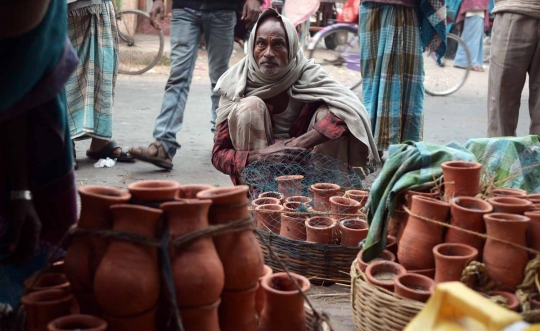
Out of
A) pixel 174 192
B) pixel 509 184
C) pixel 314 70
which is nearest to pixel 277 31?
pixel 314 70

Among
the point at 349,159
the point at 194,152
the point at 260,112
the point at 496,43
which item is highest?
the point at 496,43

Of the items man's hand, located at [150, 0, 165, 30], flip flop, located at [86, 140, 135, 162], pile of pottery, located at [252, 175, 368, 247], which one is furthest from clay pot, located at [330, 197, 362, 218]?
man's hand, located at [150, 0, 165, 30]

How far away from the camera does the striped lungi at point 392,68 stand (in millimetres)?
5074

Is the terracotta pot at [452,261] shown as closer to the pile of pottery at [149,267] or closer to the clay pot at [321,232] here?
the pile of pottery at [149,267]

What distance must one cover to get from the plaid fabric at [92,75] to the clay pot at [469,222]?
3.42 m

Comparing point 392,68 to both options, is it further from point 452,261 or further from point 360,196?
point 452,261

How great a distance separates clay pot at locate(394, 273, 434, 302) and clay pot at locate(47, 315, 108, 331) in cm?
107

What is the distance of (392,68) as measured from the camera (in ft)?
16.8

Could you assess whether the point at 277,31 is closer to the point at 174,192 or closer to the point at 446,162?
the point at 446,162

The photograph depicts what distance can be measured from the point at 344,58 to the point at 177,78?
5.09 meters

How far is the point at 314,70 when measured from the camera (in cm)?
445

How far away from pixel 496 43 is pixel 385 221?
2644 millimetres

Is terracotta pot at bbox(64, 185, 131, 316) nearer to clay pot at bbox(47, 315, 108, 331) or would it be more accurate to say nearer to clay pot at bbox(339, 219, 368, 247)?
clay pot at bbox(47, 315, 108, 331)

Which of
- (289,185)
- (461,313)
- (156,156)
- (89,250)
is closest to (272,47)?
(289,185)
